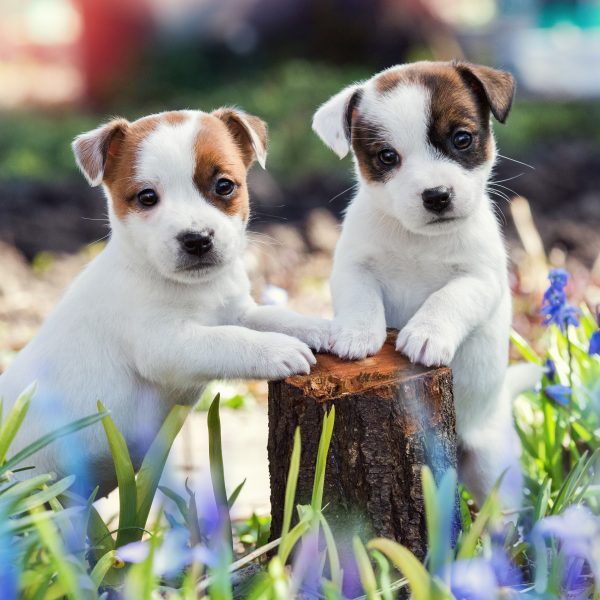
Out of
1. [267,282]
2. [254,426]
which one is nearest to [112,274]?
[254,426]

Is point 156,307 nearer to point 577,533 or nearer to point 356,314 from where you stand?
point 356,314

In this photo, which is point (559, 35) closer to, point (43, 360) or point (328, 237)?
point (328, 237)

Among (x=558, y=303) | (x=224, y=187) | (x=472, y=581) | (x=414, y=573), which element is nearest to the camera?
(x=414, y=573)

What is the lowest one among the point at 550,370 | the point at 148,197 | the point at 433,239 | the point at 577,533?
the point at 550,370

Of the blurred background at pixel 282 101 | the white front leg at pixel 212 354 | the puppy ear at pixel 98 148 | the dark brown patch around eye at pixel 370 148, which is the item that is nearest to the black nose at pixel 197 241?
the white front leg at pixel 212 354

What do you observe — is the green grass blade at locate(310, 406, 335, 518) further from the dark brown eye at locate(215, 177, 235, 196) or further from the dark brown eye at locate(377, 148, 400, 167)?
the dark brown eye at locate(377, 148, 400, 167)

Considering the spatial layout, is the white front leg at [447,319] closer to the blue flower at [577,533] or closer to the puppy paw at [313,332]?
the puppy paw at [313,332]

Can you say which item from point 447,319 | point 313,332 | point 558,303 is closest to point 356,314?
point 313,332
